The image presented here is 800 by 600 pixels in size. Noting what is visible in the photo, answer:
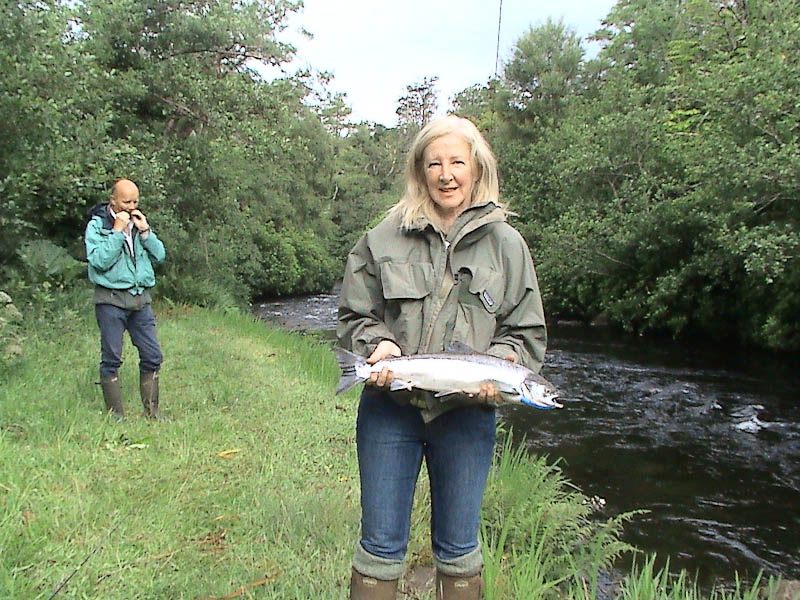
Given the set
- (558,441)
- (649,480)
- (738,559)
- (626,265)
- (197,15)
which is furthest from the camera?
(626,265)

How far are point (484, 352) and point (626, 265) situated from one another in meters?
18.5

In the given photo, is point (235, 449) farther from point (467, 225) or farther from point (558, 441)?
point (558, 441)

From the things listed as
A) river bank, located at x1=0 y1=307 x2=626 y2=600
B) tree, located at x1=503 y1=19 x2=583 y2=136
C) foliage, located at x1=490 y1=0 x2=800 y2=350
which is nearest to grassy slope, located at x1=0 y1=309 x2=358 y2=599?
river bank, located at x1=0 y1=307 x2=626 y2=600

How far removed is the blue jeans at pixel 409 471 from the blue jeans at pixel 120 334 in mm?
3573

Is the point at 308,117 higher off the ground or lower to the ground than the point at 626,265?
higher

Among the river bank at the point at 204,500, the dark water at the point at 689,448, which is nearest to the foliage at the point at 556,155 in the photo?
the dark water at the point at 689,448

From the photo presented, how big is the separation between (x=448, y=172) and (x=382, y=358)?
A: 72cm

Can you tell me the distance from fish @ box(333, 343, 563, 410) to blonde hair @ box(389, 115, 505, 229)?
19.3 inches

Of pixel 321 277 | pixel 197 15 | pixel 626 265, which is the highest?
pixel 197 15

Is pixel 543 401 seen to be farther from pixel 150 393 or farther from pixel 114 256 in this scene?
pixel 150 393

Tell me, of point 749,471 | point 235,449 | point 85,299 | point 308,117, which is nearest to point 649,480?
point 749,471

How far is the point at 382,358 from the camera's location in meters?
2.27

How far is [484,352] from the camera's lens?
7.75ft

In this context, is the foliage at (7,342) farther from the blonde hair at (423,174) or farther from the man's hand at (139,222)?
the blonde hair at (423,174)
